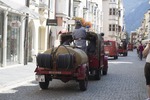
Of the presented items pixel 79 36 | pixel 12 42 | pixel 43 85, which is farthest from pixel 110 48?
pixel 43 85

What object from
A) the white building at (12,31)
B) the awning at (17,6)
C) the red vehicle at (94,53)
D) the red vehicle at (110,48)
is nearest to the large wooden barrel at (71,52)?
the red vehicle at (94,53)

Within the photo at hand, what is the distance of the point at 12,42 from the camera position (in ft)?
84.1

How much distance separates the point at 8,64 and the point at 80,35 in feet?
32.2

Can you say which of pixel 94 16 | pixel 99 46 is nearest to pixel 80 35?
pixel 99 46

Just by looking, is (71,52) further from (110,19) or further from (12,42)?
(110,19)

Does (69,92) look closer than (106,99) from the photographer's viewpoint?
No

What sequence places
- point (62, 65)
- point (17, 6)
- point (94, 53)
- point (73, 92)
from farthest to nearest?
point (17, 6) → point (94, 53) → point (73, 92) → point (62, 65)

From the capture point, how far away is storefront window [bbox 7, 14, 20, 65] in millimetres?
24719

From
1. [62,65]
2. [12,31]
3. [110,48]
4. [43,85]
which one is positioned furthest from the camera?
[110,48]

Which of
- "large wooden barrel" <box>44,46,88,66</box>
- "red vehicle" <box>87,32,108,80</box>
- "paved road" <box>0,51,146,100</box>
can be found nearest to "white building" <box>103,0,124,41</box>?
"red vehicle" <box>87,32,108,80</box>

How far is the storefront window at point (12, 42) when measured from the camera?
24.7 m

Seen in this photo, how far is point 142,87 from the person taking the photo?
14789 millimetres

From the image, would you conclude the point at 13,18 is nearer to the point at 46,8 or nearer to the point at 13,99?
the point at 46,8

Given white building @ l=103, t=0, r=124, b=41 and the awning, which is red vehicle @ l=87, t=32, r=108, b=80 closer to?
the awning
